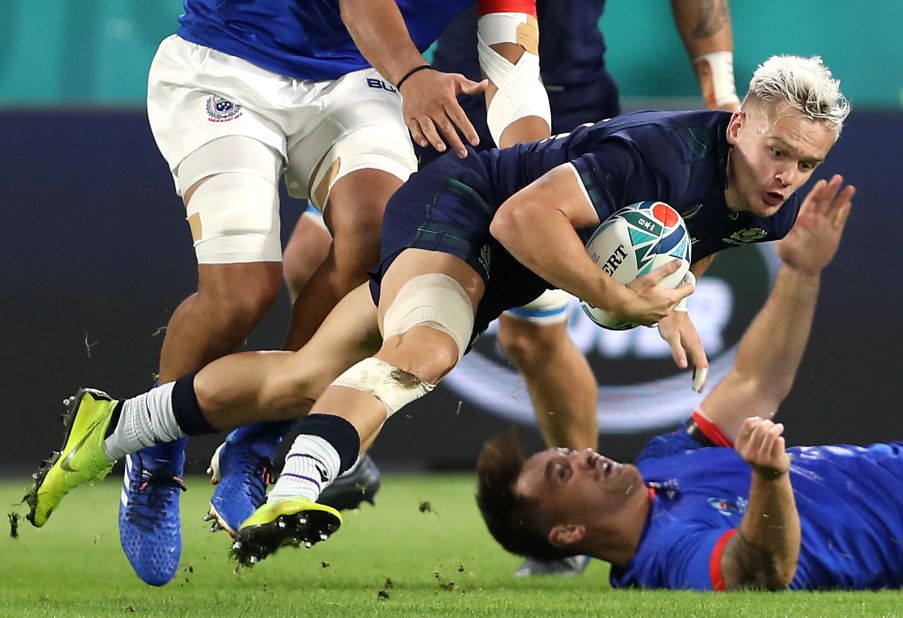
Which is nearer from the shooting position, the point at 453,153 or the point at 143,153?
the point at 453,153

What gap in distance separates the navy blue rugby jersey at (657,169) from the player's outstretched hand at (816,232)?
28.3 inches

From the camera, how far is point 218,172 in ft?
15.9

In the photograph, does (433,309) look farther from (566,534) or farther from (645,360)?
(645,360)

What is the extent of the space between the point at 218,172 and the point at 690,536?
1806 millimetres

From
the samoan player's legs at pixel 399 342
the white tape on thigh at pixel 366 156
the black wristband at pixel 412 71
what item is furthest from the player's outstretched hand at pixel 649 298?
the white tape on thigh at pixel 366 156

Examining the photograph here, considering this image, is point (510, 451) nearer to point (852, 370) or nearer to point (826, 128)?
point (826, 128)

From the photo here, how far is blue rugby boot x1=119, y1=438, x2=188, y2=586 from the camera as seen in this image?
490cm

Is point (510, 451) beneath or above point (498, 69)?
beneath

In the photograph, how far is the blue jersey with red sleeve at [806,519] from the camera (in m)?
4.48

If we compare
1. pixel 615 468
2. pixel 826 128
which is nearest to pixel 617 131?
pixel 826 128

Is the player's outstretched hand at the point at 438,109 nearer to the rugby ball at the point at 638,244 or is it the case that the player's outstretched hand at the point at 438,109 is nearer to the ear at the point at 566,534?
the rugby ball at the point at 638,244

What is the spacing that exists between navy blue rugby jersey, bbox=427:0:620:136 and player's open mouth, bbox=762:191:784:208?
7.26 feet

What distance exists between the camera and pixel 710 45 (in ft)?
20.6

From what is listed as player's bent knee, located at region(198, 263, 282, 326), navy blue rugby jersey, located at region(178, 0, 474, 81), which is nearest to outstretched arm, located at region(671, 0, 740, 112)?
navy blue rugby jersey, located at region(178, 0, 474, 81)
